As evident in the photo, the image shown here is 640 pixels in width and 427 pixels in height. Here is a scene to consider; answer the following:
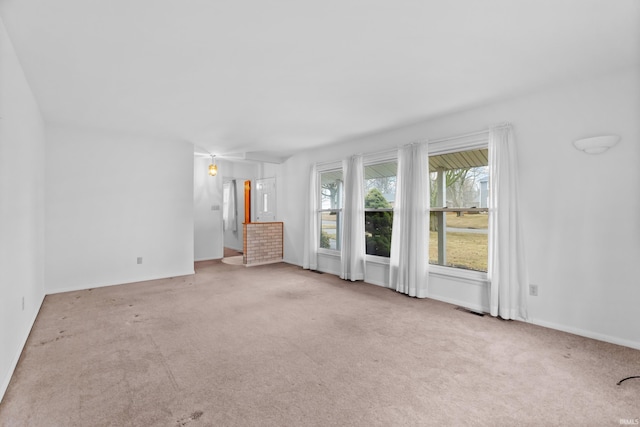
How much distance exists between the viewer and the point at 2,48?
7.02 ft

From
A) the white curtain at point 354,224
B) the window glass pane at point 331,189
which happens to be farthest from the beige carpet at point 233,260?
the white curtain at point 354,224

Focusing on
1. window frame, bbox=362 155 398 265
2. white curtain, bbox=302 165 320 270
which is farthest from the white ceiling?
white curtain, bbox=302 165 320 270

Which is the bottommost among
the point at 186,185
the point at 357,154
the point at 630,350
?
the point at 630,350

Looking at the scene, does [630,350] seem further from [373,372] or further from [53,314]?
[53,314]

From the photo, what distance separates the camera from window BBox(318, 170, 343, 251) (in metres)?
6.13

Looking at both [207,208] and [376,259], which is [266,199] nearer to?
[207,208]

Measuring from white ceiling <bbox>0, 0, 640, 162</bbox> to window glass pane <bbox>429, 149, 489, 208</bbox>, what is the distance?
2.23 ft

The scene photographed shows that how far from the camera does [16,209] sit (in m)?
2.63

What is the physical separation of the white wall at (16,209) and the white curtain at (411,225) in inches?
165

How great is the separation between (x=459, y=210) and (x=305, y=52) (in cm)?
284

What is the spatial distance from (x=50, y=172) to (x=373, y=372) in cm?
525

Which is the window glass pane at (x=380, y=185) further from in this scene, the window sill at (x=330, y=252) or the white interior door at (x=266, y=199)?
the white interior door at (x=266, y=199)

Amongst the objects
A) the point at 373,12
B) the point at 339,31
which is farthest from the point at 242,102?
the point at 373,12

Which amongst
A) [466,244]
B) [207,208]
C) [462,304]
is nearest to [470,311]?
[462,304]
